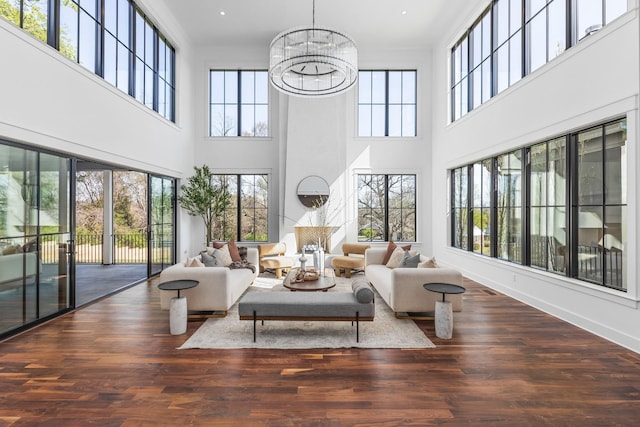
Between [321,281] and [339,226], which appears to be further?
[339,226]

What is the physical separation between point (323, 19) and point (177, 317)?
22.7ft

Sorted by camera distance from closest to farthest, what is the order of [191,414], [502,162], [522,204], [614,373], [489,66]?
[191,414] < [614,373] < [522,204] < [502,162] < [489,66]

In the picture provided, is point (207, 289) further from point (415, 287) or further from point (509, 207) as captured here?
point (509, 207)

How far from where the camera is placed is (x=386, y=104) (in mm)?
8945

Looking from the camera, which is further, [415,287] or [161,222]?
[161,222]

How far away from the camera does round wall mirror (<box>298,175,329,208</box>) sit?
841cm

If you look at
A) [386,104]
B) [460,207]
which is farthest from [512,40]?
[386,104]

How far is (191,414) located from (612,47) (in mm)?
5335

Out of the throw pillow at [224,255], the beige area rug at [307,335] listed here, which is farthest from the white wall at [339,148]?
the beige area rug at [307,335]

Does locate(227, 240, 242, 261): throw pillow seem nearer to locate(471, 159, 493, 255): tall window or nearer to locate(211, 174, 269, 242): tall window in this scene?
locate(211, 174, 269, 242): tall window

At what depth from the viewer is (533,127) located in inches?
192

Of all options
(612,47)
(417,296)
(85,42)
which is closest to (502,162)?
(612,47)

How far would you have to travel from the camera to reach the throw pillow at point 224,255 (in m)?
5.46

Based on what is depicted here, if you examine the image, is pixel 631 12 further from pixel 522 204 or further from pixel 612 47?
pixel 522 204
